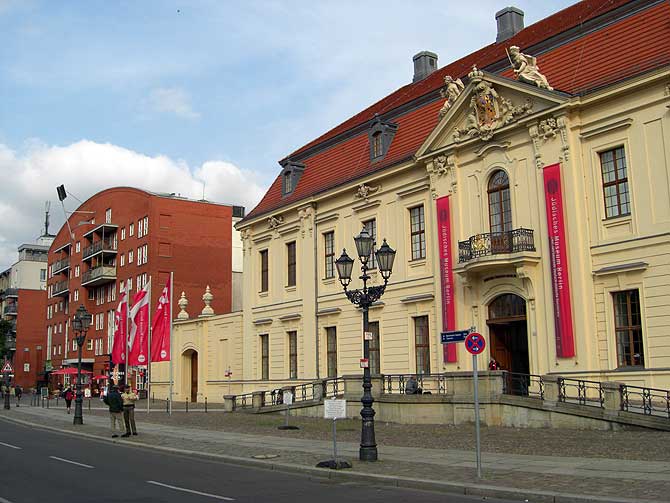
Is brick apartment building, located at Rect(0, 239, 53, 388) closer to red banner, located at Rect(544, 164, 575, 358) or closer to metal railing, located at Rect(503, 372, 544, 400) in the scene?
metal railing, located at Rect(503, 372, 544, 400)

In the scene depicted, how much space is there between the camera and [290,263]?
1564 inches

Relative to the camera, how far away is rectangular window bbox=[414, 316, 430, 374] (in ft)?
101

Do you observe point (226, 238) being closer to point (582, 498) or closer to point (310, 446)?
point (310, 446)

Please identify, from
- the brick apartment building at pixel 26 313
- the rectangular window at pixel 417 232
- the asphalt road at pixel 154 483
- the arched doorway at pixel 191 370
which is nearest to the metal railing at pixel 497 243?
the rectangular window at pixel 417 232

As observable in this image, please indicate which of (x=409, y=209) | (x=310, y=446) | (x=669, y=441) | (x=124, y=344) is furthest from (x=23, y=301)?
(x=669, y=441)

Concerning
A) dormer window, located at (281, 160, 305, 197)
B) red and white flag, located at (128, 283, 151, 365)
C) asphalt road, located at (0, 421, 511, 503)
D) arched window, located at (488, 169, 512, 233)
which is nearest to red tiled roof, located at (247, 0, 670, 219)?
dormer window, located at (281, 160, 305, 197)

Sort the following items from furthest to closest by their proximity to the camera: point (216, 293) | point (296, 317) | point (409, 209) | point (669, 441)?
1. point (216, 293)
2. point (296, 317)
3. point (409, 209)
4. point (669, 441)

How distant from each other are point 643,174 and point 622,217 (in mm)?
1487

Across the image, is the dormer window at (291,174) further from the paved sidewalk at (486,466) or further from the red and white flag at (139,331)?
the paved sidewalk at (486,466)

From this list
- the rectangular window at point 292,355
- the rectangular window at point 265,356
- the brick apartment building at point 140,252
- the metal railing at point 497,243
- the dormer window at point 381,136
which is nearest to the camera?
the metal railing at point 497,243

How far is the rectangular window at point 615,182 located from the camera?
23969 millimetres

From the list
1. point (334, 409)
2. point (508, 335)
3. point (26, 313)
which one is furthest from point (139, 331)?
point (26, 313)

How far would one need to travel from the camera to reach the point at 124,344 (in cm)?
3566

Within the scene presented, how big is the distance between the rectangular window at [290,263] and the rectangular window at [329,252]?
9.81 ft
